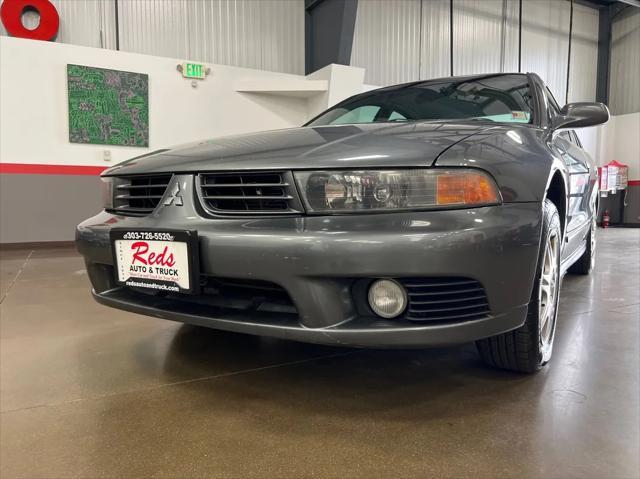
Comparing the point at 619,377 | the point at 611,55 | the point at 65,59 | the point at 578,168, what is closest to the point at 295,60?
the point at 65,59

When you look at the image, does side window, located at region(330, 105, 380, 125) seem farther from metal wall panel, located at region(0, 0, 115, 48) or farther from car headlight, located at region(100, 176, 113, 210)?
metal wall panel, located at region(0, 0, 115, 48)

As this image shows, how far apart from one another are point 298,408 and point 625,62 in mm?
12993

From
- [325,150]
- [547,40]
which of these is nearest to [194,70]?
[325,150]

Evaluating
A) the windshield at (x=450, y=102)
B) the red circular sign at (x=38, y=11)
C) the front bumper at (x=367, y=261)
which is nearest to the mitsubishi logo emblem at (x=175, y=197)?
the front bumper at (x=367, y=261)

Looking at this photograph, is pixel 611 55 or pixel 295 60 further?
pixel 611 55

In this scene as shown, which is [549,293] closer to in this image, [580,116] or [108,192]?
[580,116]

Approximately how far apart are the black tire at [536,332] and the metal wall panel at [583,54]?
1089 cm

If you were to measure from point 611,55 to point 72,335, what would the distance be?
13113 mm

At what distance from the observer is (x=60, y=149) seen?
5758 millimetres

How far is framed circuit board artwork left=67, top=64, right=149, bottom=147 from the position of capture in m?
5.76

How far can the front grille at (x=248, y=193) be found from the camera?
1240 mm

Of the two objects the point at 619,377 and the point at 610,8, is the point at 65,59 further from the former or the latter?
the point at 610,8

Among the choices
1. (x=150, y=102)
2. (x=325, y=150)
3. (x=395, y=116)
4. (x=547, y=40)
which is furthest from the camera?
(x=547, y=40)

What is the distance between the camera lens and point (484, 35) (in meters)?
9.14
